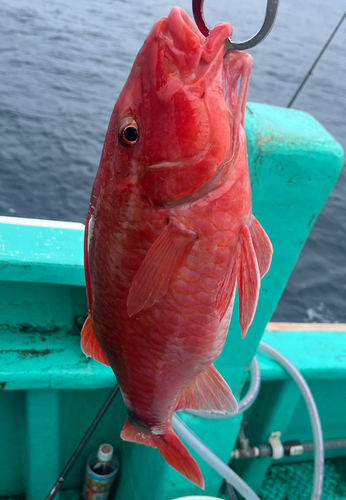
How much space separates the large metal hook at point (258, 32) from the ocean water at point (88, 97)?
4010 millimetres

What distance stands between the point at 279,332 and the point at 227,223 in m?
1.93

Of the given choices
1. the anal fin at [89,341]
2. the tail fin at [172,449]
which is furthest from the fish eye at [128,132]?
the tail fin at [172,449]

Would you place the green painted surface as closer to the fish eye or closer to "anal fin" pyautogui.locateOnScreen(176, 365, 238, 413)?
"anal fin" pyautogui.locateOnScreen(176, 365, 238, 413)

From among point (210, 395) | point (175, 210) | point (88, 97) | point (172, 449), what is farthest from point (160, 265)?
point (88, 97)

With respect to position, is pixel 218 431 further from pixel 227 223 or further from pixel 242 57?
pixel 242 57

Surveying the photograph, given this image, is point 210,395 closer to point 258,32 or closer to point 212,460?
point 212,460

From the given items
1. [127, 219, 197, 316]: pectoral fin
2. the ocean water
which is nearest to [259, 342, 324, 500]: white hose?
[127, 219, 197, 316]: pectoral fin

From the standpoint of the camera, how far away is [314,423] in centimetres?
200

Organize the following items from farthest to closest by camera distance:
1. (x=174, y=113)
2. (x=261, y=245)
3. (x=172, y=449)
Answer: (x=172, y=449) < (x=261, y=245) < (x=174, y=113)

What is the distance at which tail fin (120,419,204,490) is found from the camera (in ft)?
4.64

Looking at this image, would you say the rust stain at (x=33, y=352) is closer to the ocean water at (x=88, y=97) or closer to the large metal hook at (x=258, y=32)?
the large metal hook at (x=258, y=32)

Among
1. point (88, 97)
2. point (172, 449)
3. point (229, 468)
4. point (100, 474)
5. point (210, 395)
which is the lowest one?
point (100, 474)

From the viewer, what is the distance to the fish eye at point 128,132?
96cm

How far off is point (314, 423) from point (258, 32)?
5.79 feet
